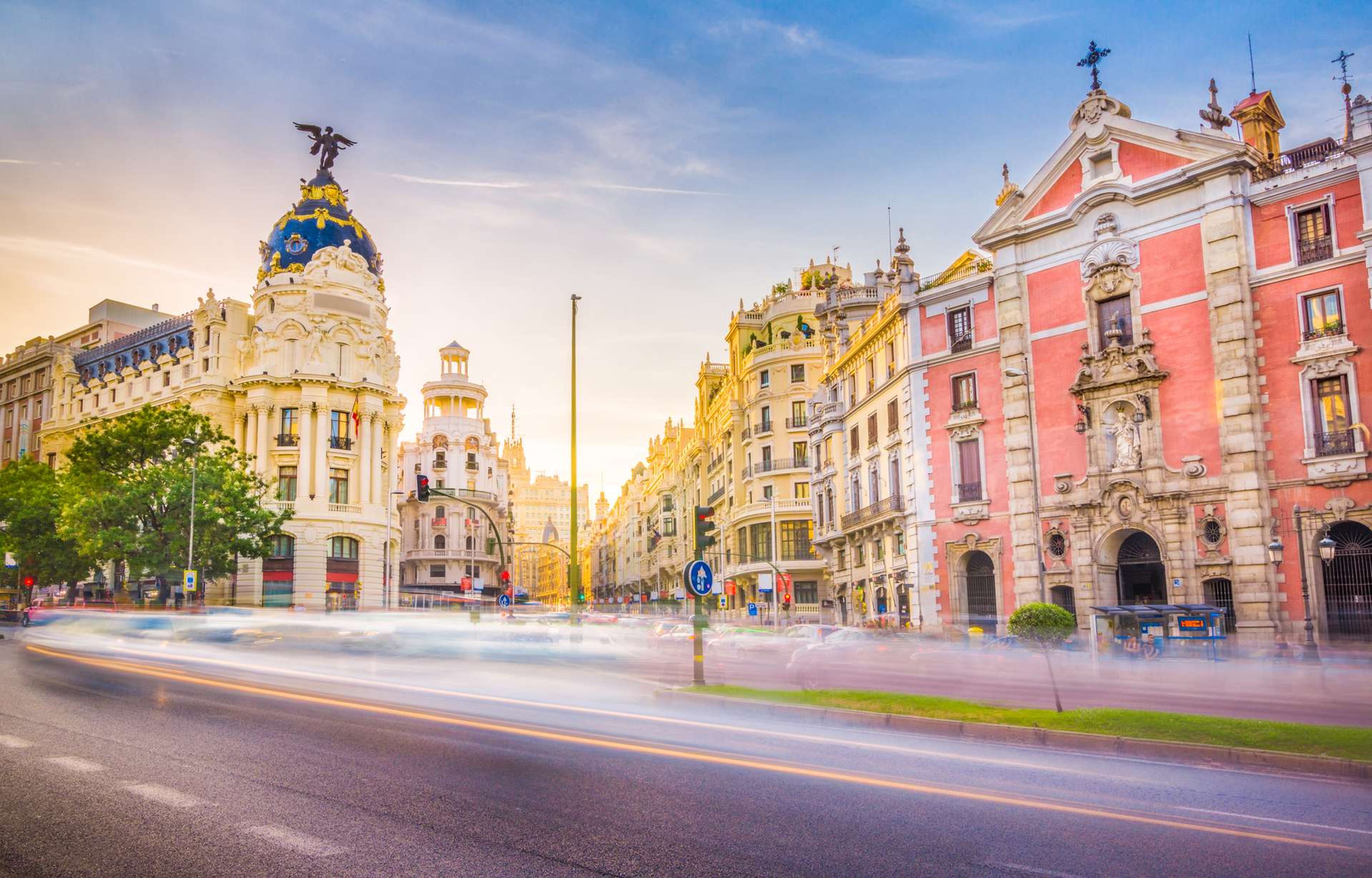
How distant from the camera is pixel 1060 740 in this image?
13.1 metres

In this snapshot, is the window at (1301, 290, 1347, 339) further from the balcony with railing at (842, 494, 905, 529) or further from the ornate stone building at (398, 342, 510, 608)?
the ornate stone building at (398, 342, 510, 608)

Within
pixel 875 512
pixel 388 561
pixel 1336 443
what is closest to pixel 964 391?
pixel 875 512

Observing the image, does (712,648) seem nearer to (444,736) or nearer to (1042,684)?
(1042,684)

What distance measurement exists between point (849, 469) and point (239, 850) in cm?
4375

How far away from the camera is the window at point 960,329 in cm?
3928

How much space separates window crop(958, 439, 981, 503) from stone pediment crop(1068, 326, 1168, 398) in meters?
4.38

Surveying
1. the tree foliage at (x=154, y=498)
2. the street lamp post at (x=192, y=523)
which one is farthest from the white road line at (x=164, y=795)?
the tree foliage at (x=154, y=498)

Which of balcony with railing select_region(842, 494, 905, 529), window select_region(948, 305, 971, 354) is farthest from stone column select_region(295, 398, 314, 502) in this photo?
window select_region(948, 305, 971, 354)

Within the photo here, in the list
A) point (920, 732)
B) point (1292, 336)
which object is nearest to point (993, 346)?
point (1292, 336)

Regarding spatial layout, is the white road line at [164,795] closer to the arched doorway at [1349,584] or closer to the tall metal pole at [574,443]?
the tall metal pole at [574,443]

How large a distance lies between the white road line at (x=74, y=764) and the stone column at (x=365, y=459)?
55553 mm

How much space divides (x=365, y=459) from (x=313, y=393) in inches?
206

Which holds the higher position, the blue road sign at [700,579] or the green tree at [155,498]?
the green tree at [155,498]

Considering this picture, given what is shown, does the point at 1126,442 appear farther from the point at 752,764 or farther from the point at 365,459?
the point at 365,459
